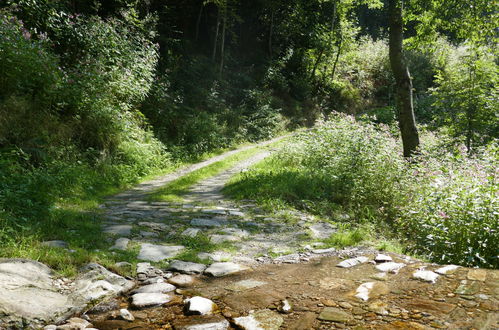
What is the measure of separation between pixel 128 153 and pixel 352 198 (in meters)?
A: 6.27

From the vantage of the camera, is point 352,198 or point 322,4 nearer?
point 352,198

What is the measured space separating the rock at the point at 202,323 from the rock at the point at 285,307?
1.61 ft

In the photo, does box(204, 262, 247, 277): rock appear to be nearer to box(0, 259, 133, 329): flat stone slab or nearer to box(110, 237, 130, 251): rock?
box(0, 259, 133, 329): flat stone slab

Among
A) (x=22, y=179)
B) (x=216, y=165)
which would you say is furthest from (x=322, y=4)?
(x=22, y=179)

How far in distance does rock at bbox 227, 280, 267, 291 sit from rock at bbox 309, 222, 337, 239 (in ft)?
6.17

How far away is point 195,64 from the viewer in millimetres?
20438

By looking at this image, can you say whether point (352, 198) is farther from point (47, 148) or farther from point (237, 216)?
point (47, 148)

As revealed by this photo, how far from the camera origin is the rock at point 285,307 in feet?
9.98

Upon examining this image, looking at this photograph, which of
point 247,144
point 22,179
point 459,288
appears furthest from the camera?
point 247,144

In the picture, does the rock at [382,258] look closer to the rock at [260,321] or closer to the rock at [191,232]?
the rock at [260,321]

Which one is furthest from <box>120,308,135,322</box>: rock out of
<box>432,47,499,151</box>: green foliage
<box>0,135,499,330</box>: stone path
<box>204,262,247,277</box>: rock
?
<box>432,47,499,151</box>: green foliage

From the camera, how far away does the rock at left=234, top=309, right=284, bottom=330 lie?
2.80m

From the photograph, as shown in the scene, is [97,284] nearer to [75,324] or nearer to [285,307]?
[75,324]

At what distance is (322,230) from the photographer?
5641 millimetres
